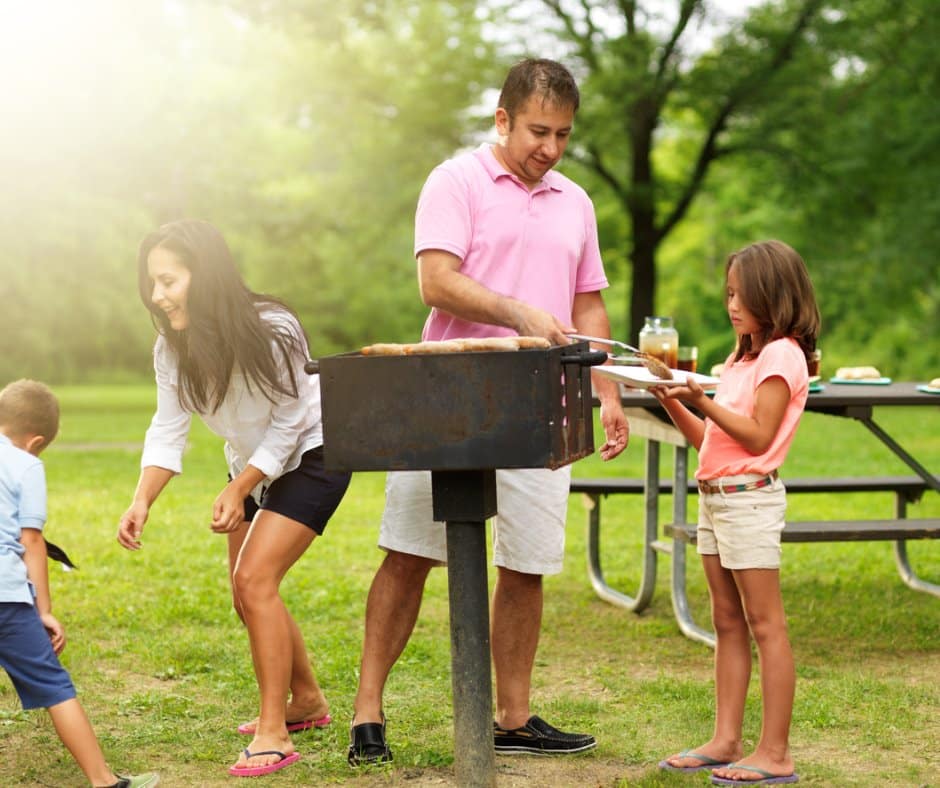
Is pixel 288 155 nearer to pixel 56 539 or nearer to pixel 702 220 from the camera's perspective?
pixel 702 220

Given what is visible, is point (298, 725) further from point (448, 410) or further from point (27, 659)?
point (448, 410)

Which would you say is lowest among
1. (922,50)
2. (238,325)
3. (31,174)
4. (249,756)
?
(249,756)

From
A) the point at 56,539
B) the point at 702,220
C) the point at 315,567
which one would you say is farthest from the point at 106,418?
the point at 702,220

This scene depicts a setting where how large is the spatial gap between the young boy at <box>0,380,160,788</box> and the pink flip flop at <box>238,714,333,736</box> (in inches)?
26.2

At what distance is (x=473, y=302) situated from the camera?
4.00m

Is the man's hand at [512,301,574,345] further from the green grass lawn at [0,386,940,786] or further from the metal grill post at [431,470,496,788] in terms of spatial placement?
the green grass lawn at [0,386,940,786]

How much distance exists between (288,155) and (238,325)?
29.9 metres

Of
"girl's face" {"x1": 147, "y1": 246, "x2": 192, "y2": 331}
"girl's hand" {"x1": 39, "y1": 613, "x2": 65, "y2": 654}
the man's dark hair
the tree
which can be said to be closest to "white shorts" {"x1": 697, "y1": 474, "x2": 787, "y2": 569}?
the man's dark hair

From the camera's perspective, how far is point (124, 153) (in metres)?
22.3

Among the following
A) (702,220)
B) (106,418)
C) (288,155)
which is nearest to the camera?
(106,418)

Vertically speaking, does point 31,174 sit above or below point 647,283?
above

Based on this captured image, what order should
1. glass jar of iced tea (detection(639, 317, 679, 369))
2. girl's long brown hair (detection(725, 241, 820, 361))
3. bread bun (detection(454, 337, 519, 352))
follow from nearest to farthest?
bread bun (detection(454, 337, 519, 352))
girl's long brown hair (detection(725, 241, 820, 361))
glass jar of iced tea (detection(639, 317, 679, 369))

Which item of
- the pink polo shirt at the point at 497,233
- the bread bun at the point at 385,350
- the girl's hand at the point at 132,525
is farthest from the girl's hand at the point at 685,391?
the girl's hand at the point at 132,525

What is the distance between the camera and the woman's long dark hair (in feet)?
13.3
